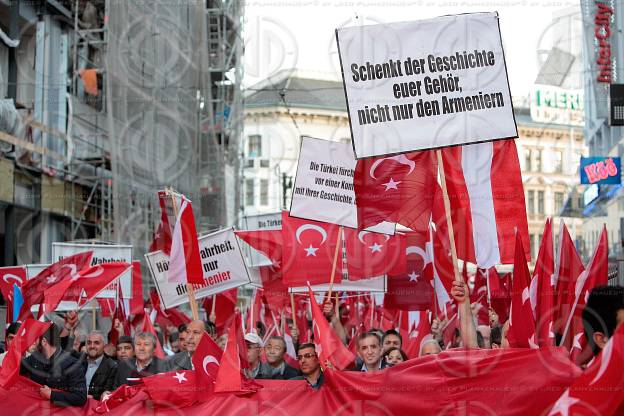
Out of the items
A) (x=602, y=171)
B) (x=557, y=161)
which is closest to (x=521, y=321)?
(x=602, y=171)

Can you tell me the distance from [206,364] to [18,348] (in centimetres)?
139

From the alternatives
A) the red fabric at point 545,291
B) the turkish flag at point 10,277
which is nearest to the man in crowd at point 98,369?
the red fabric at point 545,291

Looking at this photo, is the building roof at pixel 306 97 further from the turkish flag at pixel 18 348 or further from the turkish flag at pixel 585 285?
the turkish flag at pixel 585 285

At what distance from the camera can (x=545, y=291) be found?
7512 millimetres

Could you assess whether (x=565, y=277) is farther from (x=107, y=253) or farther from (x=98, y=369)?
(x=107, y=253)

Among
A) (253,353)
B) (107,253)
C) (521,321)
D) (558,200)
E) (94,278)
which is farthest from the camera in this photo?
(558,200)

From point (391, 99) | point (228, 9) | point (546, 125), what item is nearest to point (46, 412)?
point (391, 99)

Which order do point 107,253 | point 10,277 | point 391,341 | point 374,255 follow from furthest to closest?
point 107,253 → point 10,277 → point 374,255 → point 391,341

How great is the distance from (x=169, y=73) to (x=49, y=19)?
9.68 ft

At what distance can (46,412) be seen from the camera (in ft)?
25.4

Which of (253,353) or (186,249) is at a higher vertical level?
(186,249)

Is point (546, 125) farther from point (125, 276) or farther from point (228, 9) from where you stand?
point (125, 276)

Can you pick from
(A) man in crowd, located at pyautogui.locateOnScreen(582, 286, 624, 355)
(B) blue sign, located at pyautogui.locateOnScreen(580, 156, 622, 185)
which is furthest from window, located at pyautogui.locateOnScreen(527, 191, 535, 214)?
(A) man in crowd, located at pyautogui.locateOnScreen(582, 286, 624, 355)

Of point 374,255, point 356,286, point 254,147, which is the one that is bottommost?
point 356,286
